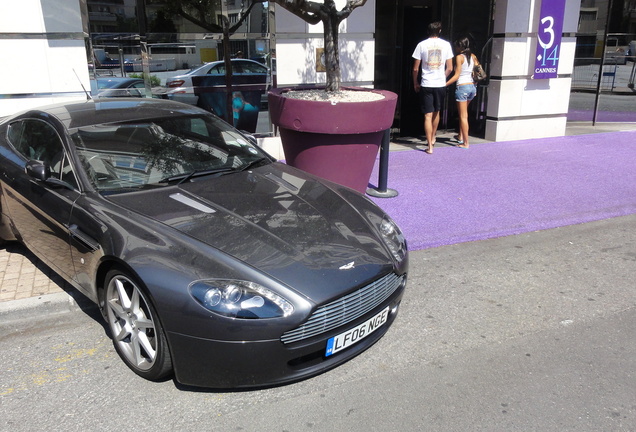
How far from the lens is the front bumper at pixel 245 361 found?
278 centimetres

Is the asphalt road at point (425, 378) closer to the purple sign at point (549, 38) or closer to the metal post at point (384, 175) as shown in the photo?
the metal post at point (384, 175)

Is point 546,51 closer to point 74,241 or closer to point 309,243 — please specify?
point 309,243

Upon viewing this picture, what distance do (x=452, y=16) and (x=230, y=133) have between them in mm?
6859

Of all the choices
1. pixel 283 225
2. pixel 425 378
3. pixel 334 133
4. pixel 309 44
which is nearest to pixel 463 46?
pixel 309 44

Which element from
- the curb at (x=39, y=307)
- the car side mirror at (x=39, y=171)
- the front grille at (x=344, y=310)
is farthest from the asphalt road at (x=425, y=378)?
the car side mirror at (x=39, y=171)

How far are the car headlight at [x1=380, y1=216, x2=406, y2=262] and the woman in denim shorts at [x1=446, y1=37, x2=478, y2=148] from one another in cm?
558

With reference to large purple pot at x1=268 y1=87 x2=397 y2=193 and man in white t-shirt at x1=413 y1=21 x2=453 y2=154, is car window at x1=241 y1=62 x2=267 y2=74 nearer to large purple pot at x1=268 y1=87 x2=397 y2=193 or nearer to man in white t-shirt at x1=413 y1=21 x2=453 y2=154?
man in white t-shirt at x1=413 y1=21 x2=453 y2=154

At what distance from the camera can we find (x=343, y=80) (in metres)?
8.66

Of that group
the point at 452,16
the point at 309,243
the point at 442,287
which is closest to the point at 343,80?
the point at 452,16

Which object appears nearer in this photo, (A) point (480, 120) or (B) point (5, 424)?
(B) point (5, 424)

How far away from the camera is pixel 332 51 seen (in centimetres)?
608

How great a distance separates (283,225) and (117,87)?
5.60 meters

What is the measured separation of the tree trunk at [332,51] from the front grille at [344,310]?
3.49 m

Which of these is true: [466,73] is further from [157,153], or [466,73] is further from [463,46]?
[157,153]
